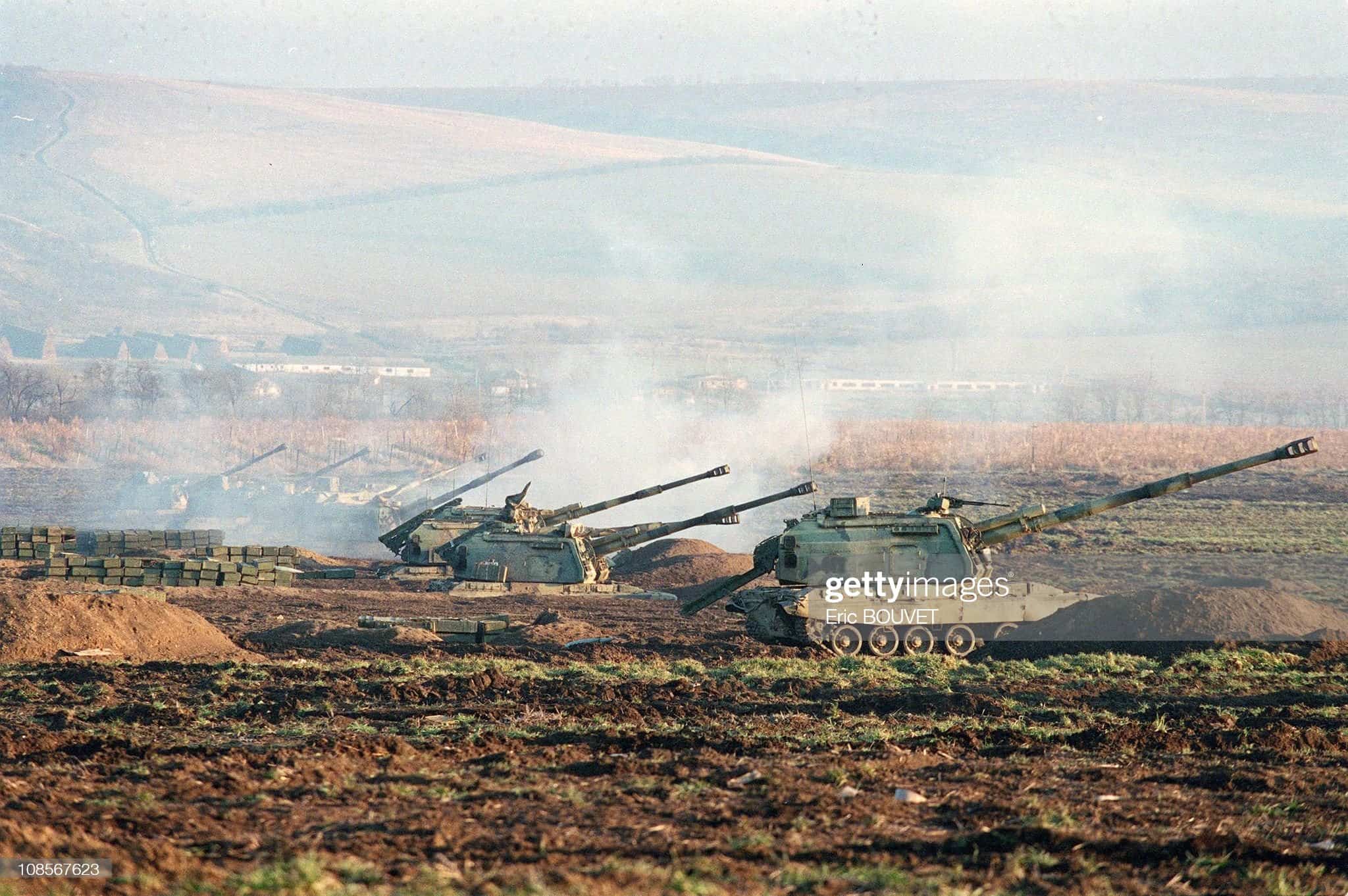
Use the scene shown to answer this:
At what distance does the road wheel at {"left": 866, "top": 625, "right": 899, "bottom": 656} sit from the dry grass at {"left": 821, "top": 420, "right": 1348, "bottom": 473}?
149ft

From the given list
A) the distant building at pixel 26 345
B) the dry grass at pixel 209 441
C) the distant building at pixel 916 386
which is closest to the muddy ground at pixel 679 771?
the dry grass at pixel 209 441

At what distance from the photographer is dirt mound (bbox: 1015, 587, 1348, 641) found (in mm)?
26688

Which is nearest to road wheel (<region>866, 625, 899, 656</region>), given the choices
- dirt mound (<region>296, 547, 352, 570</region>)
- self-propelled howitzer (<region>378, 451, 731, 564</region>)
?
self-propelled howitzer (<region>378, 451, 731, 564</region>)

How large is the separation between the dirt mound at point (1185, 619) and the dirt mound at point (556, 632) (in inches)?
304

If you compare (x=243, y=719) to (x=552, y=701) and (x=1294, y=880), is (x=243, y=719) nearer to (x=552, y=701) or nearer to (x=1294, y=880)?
(x=552, y=701)

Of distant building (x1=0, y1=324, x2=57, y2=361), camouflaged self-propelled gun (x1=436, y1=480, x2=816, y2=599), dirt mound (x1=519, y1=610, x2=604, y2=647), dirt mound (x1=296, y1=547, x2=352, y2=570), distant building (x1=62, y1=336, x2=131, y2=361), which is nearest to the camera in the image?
dirt mound (x1=519, y1=610, x2=604, y2=647)

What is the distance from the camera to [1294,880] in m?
10.5

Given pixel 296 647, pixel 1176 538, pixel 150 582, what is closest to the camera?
pixel 296 647

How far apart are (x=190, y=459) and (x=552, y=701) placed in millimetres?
71910

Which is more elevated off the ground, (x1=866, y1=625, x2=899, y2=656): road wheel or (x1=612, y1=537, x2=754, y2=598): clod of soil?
(x1=612, y1=537, x2=754, y2=598): clod of soil

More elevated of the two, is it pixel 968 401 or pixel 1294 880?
pixel 968 401

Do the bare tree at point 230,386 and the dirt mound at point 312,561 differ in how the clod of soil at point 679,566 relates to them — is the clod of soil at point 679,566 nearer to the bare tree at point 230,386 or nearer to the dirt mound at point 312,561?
the dirt mound at point 312,561

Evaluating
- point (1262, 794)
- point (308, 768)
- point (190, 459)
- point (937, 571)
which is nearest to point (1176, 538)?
point (937, 571)

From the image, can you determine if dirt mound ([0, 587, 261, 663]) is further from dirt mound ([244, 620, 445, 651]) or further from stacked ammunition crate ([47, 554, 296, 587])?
stacked ammunition crate ([47, 554, 296, 587])
